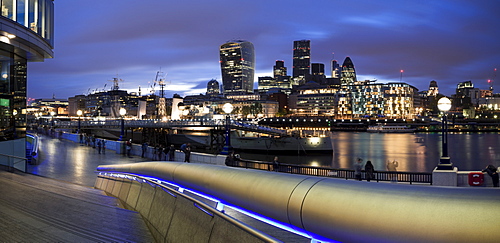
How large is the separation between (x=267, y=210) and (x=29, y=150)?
28.1 metres

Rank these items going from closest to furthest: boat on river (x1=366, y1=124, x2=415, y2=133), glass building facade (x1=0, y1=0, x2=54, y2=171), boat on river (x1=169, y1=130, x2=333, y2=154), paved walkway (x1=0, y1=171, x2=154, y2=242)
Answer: paved walkway (x1=0, y1=171, x2=154, y2=242)
glass building facade (x1=0, y1=0, x2=54, y2=171)
boat on river (x1=169, y1=130, x2=333, y2=154)
boat on river (x1=366, y1=124, x2=415, y2=133)

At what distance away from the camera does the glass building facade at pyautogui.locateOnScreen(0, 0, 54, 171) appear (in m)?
18.9

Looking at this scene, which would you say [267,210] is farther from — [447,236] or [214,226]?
[447,236]

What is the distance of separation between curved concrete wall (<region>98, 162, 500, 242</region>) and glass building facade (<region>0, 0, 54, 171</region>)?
1779cm

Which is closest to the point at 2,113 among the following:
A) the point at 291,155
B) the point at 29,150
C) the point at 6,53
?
the point at 6,53

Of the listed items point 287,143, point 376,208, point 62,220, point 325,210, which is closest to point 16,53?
point 62,220

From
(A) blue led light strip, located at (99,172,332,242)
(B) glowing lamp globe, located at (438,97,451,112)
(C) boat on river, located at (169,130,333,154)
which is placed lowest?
(C) boat on river, located at (169,130,333,154)

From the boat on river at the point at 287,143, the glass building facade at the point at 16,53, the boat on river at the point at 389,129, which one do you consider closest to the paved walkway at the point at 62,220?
the glass building facade at the point at 16,53

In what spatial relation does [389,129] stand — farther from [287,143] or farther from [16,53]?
[16,53]

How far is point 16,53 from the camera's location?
2158 cm

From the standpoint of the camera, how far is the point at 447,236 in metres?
2.80

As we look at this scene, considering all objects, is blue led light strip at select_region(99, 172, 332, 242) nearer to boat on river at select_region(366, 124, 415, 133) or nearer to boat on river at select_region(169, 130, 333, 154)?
boat on river at select_region(169, 130, 333, 154)

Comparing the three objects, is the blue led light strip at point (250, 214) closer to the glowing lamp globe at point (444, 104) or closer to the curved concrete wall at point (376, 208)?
the curved concrete wall at point (376, 208)

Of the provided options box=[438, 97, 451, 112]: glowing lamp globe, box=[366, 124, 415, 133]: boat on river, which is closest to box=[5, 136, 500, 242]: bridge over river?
box=[438, 97, 451, 112]: glowing lamp globe
